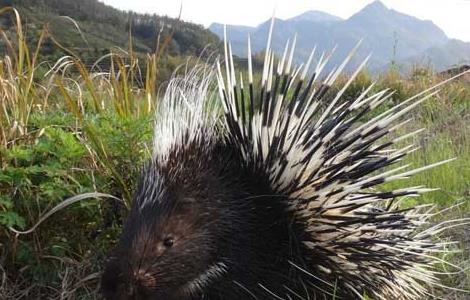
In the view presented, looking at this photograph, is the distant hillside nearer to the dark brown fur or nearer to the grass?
the grass

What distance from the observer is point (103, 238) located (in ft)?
9.27

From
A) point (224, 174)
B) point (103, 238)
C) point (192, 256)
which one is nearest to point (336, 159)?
point (224, 174)

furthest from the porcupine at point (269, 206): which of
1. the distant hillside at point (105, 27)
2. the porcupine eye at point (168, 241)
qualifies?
the distant hillside at point (105, 27)

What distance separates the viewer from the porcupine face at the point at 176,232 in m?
1.98

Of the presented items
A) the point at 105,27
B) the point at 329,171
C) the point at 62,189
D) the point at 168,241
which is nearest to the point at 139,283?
the point at 168,241

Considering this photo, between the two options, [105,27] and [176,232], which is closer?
[176,232]

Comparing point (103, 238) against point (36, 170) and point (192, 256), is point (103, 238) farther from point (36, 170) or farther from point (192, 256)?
point (192, 256)

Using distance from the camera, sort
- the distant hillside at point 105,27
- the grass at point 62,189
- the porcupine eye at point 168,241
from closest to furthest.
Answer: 1. the porcupine eye at point 168,241
2. the grass at point 62,189
3. the distant hillside at point 105,27

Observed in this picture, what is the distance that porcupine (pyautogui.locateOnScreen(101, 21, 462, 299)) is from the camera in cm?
212

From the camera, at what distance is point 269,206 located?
87.9 inches

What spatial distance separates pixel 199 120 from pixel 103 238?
817mm

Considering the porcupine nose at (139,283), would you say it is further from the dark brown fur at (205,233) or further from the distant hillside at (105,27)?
the distant hillside at (105,27)

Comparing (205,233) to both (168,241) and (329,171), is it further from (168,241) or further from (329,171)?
(329,171)

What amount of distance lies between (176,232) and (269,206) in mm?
341
